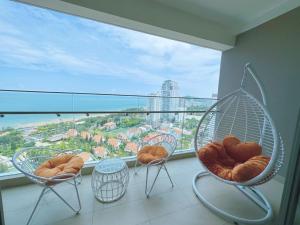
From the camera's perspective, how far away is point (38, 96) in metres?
2.02

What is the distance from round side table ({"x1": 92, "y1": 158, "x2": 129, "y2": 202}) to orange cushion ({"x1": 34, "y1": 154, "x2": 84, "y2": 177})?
230 millimetres

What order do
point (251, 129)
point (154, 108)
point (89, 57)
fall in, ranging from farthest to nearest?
point (89, 57)
point (154, 108)
point (251, 129)

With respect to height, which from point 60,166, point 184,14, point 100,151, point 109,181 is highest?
point 184,14

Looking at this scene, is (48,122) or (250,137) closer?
(48,122)

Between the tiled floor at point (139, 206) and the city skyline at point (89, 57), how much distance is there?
57.9 inches

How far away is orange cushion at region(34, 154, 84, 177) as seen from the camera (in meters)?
1.34

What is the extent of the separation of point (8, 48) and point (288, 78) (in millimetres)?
4060

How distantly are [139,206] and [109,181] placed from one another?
0.40 meters

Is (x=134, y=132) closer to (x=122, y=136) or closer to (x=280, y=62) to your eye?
(x=122, y=136)

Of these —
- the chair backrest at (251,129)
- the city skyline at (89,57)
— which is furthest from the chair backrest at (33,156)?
the chair backrest at (251,129)

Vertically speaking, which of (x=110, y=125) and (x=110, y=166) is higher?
(x=110, y=125)

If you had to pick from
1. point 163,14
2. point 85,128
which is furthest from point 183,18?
point 85,128

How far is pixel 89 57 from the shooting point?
3201 millimetres

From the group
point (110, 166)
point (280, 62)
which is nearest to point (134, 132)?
point (110, 166)
